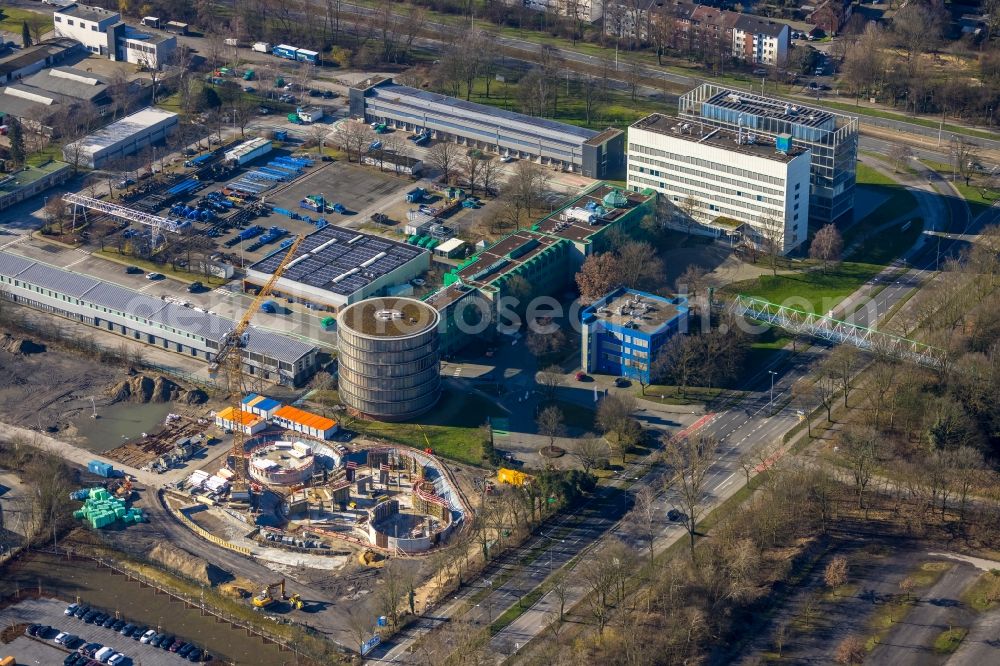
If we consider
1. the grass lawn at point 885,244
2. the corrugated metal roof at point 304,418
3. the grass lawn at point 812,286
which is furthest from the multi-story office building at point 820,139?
the corrugated metal roof at point 304,418

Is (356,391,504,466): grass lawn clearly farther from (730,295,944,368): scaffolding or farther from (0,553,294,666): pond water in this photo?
(730,295,944,368): scaffolding

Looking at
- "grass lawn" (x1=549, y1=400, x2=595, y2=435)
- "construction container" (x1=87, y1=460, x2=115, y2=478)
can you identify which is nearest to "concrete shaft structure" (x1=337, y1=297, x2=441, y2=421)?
"grass lawn" (x1=549, y1=400, x2=595, y2=435)

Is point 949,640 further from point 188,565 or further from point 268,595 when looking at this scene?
point 188,565

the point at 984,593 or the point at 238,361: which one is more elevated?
the point at 238,361

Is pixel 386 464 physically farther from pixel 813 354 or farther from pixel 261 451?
pixel 813 354

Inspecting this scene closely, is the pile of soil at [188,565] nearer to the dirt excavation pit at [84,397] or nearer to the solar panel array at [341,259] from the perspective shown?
the dirt excavation pit at [84,397]

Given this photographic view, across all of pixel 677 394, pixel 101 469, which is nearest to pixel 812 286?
pixel 677 394

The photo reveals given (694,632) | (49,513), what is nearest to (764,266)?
(694,632)
